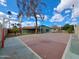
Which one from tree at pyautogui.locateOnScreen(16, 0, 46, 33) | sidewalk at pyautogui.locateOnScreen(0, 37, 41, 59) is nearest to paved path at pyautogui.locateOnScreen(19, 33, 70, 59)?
sidewalk at pyautogui.locateOnScreen(0, 37, 41, 59)

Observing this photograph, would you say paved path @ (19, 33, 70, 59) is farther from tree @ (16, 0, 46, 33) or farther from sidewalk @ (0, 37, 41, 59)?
tree @ (16, 0, 46, 33)

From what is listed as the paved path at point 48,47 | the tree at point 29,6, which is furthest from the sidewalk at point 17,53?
the tree at point 29,6

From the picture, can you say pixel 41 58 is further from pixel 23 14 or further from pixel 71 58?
pixel 23 14

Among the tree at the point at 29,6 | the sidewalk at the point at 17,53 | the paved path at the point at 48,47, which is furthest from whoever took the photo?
the tree at the point at 29,6

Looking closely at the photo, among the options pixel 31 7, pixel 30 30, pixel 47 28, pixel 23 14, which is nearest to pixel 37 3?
pixel 31 7

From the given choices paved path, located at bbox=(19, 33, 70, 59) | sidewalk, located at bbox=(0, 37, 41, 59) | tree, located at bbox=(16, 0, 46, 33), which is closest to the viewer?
sidewalk, located at bbox=(0, 37, 41, 59)

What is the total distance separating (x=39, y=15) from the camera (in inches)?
2002

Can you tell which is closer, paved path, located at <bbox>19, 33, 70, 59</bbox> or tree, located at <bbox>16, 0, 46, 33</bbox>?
Result: paved path, located at <bbox>19, 33, 70, 59</bbox>

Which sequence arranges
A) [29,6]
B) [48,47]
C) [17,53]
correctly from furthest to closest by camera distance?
[29,6] < [48,47] < [17,53]

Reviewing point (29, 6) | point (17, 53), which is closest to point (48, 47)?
point (17, 53)

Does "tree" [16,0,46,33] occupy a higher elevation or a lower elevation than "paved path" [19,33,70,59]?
higher

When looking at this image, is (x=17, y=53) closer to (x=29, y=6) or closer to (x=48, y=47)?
(x=48, y=47)

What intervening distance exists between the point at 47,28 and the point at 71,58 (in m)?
82.2

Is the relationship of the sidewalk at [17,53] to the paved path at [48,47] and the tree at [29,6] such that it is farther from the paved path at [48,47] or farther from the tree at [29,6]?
the tree at [29,6]
